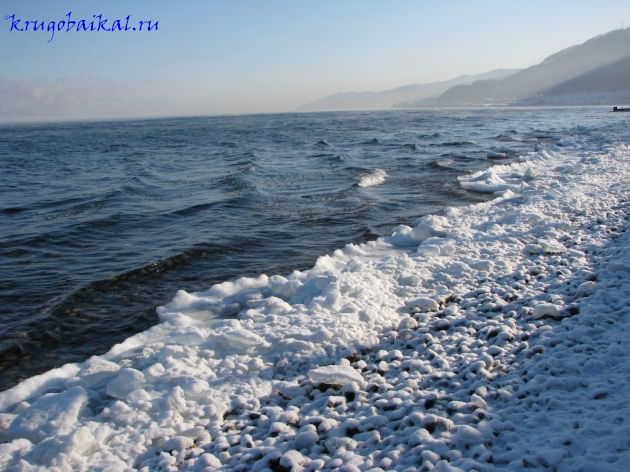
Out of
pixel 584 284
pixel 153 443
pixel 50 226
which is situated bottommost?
pixel 153 443

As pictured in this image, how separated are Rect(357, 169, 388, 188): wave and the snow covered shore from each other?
320 inches

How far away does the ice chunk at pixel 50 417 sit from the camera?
10.0 ft

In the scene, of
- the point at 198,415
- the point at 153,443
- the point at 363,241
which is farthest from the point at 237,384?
the point at 363,241

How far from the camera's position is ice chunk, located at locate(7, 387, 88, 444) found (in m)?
3.06

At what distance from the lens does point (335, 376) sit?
356cm

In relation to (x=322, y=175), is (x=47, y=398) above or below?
below

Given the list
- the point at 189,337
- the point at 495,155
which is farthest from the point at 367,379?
the point at 495,155

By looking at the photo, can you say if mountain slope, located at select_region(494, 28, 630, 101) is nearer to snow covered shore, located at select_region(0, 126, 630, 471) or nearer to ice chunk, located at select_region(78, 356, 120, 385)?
snow covered shore, located at select_region(0, 126, 630, 471)

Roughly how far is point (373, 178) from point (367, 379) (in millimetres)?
11963

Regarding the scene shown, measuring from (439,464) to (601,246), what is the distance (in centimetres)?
556

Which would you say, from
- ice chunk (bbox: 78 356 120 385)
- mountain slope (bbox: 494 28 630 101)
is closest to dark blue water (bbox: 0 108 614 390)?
ice chunk (bbox: 78 356 120 385)

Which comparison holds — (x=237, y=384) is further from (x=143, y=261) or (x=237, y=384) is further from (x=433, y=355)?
(x=143, y=261)

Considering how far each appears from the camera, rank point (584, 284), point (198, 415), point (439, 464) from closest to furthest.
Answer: point (439, 464), point (198, 415), point (584, 284)

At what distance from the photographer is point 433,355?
12.7 ft
